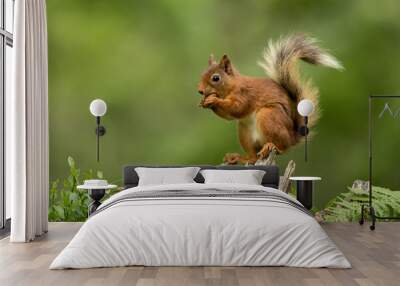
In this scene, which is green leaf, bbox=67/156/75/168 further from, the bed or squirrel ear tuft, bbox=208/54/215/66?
the bed

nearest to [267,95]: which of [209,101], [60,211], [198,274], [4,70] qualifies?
[209,101]

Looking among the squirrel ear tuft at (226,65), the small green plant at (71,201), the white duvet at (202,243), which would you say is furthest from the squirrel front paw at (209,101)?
the white duvet at (202,243)

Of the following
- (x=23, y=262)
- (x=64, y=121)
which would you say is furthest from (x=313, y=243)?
(x=64, y=121)

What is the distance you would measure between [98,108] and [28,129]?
4.54 feet

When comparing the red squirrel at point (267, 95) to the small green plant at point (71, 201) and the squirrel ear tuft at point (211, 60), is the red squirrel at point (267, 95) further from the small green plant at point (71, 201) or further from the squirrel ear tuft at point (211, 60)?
the small green plant at point (71, 201)

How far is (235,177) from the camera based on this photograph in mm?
6301

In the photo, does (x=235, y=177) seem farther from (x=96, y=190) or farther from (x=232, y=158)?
(x=96, y=190)

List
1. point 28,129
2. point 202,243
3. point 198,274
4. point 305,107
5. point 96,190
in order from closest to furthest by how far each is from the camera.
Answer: point 198,274 < point 202,243 < point 28,129 < point 96,190 < point 305,107

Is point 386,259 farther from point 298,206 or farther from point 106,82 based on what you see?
point 106,82

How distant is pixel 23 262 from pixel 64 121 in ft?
9.93

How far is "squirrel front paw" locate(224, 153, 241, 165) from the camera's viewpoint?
7.09 meters

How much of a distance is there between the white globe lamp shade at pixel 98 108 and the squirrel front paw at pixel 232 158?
5.41 feet

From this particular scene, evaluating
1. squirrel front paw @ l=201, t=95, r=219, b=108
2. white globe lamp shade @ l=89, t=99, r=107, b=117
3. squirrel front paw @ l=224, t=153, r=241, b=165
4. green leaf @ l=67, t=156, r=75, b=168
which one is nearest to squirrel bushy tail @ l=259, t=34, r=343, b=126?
squirrel front paw @ l=201, t=95, r=219, b=108

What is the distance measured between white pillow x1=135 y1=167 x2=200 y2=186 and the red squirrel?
841mm
